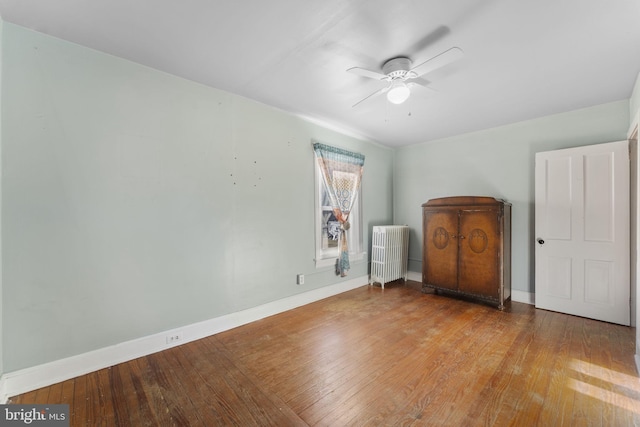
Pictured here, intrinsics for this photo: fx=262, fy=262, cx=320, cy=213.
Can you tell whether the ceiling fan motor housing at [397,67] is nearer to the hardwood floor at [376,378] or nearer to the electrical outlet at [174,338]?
the hardwood floor at [376,378]

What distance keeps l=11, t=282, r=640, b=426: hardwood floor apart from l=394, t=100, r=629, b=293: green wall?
4.09 feet

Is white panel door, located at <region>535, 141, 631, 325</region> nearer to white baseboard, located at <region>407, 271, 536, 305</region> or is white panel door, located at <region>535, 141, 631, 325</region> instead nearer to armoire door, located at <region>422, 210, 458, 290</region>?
white baseboard, located at <region>407, 271, 536, 305</region>

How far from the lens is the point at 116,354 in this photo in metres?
2.05

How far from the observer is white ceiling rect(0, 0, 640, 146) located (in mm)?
1590

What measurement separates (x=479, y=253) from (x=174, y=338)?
3.55 metres

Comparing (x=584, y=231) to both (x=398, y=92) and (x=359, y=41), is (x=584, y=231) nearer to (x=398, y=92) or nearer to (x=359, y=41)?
(x=398, y=92)

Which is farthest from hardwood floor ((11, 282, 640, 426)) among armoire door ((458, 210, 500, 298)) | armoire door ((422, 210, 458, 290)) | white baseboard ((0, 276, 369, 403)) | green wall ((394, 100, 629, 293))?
green wall ((394, 100, 629, 293))

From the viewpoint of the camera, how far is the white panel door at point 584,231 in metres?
2.75

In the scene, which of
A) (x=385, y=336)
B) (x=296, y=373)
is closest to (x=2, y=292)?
(x=296, y=373)

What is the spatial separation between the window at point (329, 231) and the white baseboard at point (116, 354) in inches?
31.3

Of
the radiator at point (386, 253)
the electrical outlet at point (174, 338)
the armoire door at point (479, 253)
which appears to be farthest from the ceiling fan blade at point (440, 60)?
the electrical outlet at point (174, 338)

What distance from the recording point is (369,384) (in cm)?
182

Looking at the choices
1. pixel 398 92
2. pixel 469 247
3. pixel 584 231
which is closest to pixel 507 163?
pixel 584 231

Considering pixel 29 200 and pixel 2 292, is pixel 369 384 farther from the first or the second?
pixel 29 200
